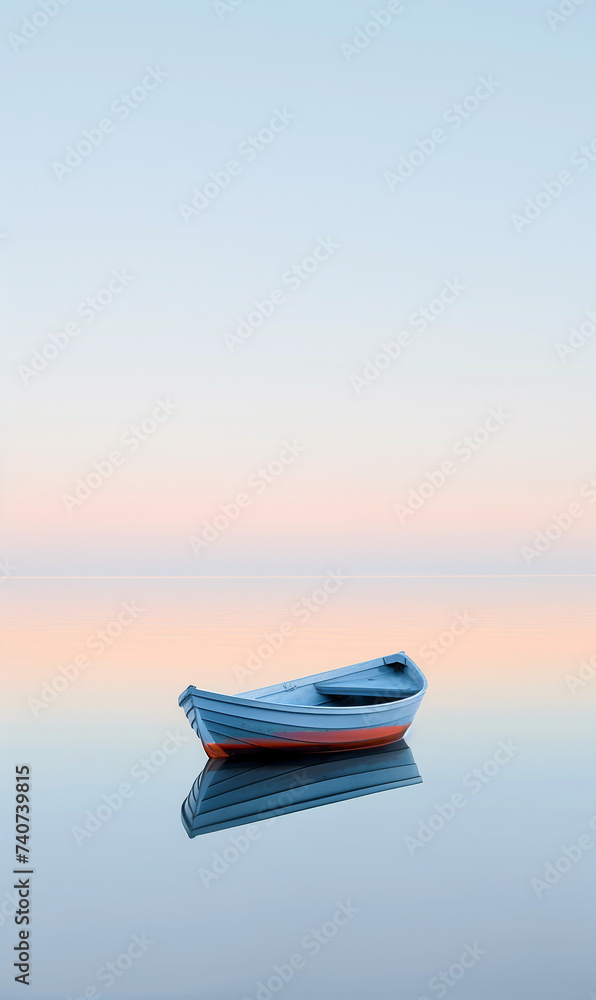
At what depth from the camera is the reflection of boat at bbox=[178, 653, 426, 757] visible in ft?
40.4

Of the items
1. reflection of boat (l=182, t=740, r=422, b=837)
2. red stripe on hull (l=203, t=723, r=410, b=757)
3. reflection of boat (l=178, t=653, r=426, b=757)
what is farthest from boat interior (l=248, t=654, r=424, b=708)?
reflection of boat (l=182, t=740, r=422, b=837)

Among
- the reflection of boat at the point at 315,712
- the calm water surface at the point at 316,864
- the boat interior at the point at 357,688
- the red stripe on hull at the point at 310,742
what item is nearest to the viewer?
the calm water surface at the point at 316,864

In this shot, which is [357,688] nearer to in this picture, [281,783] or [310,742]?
[310,742]

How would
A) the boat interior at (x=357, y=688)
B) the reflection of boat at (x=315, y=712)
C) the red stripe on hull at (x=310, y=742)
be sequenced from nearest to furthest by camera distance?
the reflection of boat at (x=315, y=712)
the red stripe on hull at (x=310, y=742)
the boat interior at (x=357, y=688)

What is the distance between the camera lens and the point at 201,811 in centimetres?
1101

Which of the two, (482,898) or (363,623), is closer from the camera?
(482,898)

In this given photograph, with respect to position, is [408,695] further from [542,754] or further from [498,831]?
[498,831]

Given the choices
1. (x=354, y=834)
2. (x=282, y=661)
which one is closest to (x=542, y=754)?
(x=354, y=834)

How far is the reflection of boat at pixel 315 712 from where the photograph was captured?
40.4 feet

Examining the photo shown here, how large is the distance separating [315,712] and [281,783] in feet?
3.78

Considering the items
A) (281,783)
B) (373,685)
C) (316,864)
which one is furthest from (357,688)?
(316,864)

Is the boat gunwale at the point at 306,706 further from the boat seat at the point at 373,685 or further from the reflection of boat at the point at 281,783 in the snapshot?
the reflection of boat at the point at 281,783

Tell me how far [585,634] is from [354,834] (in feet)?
67.4

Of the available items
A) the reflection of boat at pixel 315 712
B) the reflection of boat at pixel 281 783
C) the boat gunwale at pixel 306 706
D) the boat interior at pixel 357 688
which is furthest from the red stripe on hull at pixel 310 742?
the boat interior at pixel 357 688
